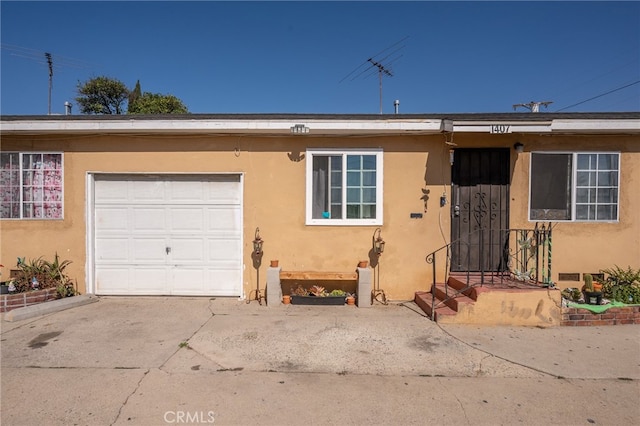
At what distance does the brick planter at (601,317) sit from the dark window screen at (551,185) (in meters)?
1.84

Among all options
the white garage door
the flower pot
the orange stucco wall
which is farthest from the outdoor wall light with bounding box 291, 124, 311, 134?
the flower pot

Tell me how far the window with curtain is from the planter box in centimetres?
477

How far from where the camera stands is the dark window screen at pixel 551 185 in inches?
253

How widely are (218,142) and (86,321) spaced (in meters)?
3.64

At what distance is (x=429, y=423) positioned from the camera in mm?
2869

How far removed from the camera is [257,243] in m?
6.42

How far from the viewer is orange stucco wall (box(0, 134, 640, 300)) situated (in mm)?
6375

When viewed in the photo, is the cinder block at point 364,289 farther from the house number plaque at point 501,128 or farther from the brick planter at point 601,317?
the house number plaque at point 501,128

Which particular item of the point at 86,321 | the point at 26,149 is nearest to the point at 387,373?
the point at 86,321

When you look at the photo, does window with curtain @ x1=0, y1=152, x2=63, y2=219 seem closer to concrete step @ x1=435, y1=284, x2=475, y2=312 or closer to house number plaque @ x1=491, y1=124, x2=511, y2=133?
concrete step @ x1=435, y1=284, x2=475, y2=312

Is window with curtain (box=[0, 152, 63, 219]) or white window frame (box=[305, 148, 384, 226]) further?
window with curtain (box=[0, 152, 63, 219])

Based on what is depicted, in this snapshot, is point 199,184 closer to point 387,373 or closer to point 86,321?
point 86,321

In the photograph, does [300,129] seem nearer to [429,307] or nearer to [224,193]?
[224,193]

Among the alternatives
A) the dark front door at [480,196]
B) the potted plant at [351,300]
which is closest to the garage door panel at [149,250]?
the potted plant at [351,300]
